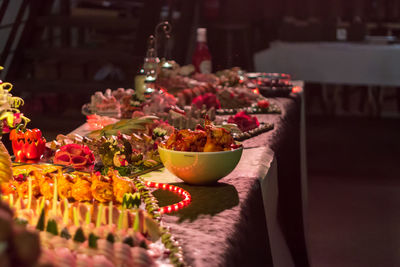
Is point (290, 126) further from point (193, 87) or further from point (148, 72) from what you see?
point (148, 72)

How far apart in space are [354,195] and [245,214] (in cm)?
276

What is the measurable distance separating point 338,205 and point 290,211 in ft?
4.76

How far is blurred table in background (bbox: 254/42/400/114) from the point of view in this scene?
522 centimetres

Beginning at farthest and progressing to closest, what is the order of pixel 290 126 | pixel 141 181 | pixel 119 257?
1. pixel 290 126
2. pixel 141 181
3. pixel 119 257

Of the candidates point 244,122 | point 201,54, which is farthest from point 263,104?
point 201,54

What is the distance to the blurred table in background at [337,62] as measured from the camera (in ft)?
17.1

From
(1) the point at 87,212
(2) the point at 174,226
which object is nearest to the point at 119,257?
(1) the point at 87,212

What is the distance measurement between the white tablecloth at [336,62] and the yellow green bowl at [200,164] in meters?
4.31

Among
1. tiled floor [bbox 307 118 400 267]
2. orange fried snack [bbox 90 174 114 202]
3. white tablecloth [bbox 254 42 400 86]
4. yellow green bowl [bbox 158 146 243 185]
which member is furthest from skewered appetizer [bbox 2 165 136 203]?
white tablecloth [bbox 254 42 400 86]

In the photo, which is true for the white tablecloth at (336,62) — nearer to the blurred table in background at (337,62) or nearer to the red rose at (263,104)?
the blurred table in background at (337,62)

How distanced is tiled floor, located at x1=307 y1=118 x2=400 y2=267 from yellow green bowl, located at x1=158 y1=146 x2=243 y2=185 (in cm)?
159

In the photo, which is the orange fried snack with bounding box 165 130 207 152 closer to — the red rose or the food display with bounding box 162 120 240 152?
the food display with bounding box 162 120 240 152

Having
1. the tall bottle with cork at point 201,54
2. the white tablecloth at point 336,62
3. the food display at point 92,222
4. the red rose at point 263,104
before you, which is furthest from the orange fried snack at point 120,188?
the white tablecloth at point 336,62

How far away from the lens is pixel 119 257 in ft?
2.23
